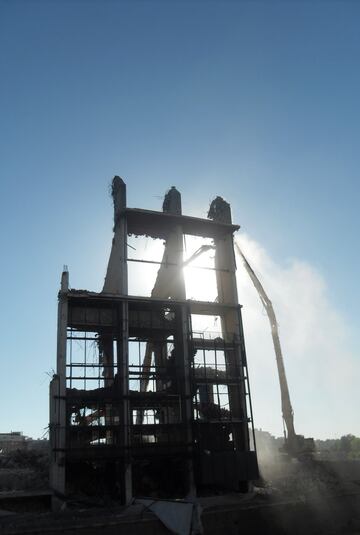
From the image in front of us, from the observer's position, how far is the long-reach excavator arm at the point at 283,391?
4941 cm

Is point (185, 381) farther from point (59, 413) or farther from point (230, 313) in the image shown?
point (59, 413)

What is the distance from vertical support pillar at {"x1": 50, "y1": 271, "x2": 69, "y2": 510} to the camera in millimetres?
34969

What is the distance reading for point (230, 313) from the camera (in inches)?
1836

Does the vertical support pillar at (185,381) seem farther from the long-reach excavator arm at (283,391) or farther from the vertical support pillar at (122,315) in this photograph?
the long-reach excavator arm at (283,391)

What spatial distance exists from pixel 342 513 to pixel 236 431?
14.6m

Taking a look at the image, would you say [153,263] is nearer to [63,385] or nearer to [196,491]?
[63,385]

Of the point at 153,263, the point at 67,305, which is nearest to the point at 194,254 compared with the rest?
the point at 153,263

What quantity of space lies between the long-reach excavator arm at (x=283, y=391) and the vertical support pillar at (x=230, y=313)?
351 inches

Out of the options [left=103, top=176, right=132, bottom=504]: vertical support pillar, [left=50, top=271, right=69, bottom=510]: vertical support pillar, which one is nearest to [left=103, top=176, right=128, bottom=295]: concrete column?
[left=103, top=176, right=132, bottom=504]: vertical support pillar

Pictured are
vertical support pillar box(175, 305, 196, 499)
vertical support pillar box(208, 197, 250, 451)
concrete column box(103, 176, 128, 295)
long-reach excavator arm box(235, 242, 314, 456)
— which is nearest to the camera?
vertical support pillar box(175, 305, 196, 499)

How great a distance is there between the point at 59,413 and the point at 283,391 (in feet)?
86.1

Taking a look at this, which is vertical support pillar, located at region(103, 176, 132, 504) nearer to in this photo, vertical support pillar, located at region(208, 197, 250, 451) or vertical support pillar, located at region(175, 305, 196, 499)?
vertical support pillar, located at region(175, 305, 196, 499)

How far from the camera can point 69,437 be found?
36469 millimetres

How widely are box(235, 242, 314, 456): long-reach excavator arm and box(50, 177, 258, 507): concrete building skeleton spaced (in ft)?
30.6
